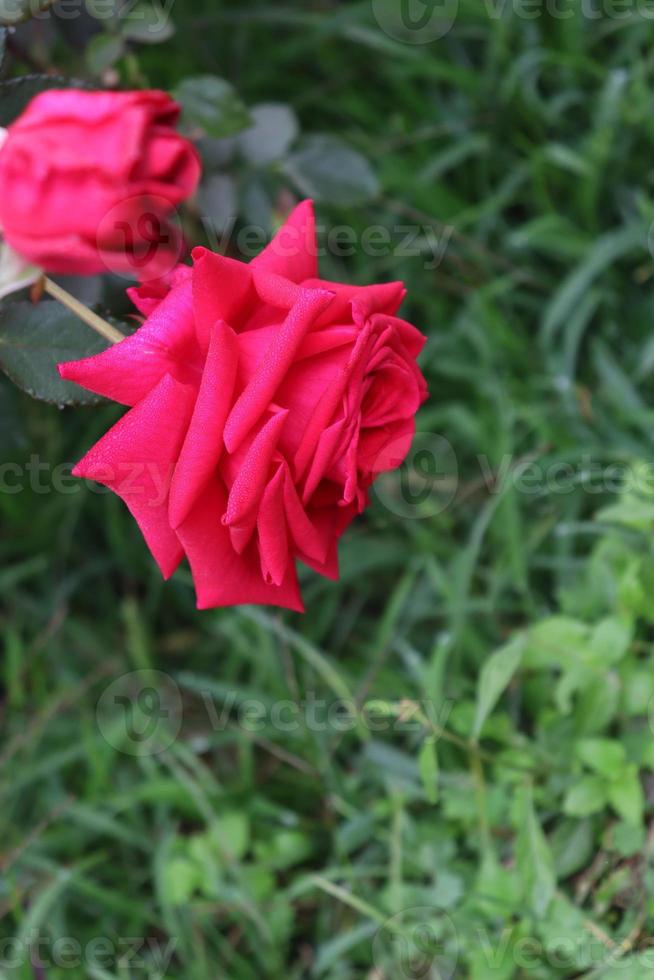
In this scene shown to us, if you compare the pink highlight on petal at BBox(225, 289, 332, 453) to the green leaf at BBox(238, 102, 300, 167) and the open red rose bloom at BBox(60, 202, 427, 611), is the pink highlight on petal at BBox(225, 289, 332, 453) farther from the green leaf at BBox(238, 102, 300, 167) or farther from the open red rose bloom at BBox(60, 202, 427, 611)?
the green leaf at BBox(238, 102, 300, 167)

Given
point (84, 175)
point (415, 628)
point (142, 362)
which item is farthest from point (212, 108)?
point (415, 628)

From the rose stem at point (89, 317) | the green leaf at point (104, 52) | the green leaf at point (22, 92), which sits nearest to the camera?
the rose stem at point (89, 317)

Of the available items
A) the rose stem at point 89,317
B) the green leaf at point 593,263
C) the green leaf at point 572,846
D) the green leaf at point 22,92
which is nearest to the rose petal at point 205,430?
the rose stem at point 89,317

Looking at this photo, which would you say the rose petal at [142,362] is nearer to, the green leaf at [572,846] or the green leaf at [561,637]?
the green leaf at [561,637]

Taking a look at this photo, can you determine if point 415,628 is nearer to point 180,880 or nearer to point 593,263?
point 180,880

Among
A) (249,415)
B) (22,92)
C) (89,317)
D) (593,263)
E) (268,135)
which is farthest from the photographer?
(593,263)

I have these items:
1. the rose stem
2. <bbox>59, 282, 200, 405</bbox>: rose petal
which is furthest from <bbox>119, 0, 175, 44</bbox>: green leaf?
<bbox>59, 282, 200, 405</bbox>: rose petal
